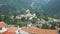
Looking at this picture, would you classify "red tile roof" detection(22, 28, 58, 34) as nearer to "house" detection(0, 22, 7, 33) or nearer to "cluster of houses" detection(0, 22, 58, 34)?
"cluster of houses" detection(0, 22, 58, 34)

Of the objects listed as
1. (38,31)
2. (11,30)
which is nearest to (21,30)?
(11,30)

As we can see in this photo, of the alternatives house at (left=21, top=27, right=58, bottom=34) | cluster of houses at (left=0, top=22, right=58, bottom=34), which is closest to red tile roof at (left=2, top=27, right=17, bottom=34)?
cluster of houses at (left=0, top=22, right=58, bottom=34)

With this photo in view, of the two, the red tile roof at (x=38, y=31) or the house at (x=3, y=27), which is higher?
the house at (x=3, y=27)

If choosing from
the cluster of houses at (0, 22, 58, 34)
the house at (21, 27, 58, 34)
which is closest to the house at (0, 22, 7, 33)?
the cluster of houses at (0, 22, 58, 34)

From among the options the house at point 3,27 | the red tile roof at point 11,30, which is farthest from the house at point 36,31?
the house at point 3,27

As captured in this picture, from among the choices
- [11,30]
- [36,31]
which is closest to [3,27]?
[11,30]

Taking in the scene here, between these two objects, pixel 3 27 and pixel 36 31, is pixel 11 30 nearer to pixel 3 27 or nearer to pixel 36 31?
pixel 3 27

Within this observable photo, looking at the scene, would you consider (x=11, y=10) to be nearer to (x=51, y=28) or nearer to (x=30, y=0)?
(x=30, y=0)

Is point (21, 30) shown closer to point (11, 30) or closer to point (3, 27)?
point (11, 30)

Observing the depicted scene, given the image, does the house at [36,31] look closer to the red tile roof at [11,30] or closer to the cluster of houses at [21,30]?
the cluster of houses at [21,30]

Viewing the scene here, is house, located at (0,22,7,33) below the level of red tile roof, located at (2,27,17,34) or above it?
above

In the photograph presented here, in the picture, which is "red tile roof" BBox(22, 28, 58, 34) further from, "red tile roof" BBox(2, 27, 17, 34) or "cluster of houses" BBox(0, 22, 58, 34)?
"red tile roof" BBox(2, 27, 17, 34)

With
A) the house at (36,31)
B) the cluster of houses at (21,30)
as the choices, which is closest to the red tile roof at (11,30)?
the cluster of houses at (21,30)

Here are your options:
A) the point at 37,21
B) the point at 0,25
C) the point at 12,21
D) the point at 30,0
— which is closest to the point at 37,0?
the point at 30,0
